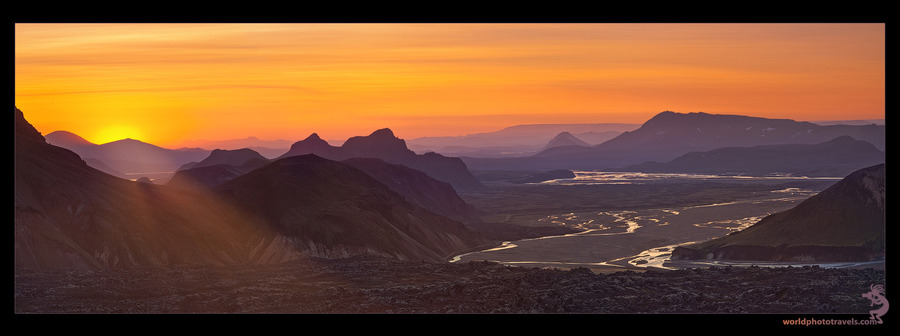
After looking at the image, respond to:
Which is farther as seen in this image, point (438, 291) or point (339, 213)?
point (339, 213)

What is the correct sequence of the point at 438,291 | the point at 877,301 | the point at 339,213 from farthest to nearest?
the point at 339,213 → the point at 438,291 → the point at 877,301

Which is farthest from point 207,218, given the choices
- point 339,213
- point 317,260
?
point 317,260

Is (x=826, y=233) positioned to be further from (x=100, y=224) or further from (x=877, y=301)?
(x=100, y=224)

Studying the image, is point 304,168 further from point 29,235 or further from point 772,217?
point 772,217

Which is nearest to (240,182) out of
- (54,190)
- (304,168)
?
(304,168)

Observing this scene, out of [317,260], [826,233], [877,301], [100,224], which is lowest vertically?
[317,260]

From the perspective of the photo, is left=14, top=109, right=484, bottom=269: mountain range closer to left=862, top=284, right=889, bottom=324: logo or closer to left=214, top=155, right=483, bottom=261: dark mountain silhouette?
left=214, top=155, right=483, bottom=261: dark mountain silhouette
